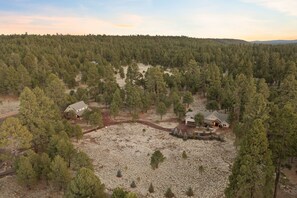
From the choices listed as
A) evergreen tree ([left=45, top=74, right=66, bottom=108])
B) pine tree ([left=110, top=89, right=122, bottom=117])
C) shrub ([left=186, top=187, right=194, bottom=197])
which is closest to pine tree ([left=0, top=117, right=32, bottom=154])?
evergreen tree ([left=45, top=74, right=66, bottom=108])

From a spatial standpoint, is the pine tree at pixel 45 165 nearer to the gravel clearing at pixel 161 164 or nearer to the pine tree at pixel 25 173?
the pine tree at pixel 25 173

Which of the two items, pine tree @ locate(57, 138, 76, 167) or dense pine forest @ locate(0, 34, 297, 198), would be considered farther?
pine tree @ locate(57, 138, 76, 167)

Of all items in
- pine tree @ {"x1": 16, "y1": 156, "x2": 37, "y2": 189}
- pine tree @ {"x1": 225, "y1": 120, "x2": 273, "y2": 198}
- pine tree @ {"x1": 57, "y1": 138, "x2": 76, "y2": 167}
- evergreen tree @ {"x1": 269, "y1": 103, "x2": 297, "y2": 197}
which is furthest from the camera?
pine tree @ {"x1": 57, "y1": 138, "x2": 76, "y2": 167}

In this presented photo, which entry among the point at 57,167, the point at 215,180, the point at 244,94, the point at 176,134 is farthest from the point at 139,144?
the point at 244,94

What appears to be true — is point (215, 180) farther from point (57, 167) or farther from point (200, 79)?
point (200, 79)

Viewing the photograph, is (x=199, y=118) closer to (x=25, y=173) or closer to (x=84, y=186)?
(x=84, y=186)

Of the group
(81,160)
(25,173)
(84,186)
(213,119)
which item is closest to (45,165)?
(25,173)

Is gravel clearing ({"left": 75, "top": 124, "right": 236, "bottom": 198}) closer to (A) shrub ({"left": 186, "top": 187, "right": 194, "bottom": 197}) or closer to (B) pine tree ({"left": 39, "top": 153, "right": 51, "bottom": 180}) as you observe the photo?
(A) shrub ({"left": 186, "top": 187, "right": 194, "bottom": 197})

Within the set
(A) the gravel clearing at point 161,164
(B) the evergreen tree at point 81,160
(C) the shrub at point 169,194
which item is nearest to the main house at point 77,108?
(A) the gravel clearing at point 161,164
